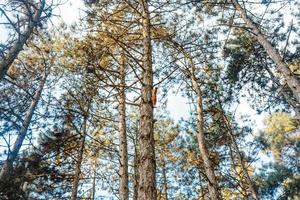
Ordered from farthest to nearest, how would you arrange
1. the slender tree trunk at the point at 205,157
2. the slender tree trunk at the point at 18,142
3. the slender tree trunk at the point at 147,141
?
the slender tree trunk at the point at 18,142 → the slender tree trunk at the point at 205,157 → the slender tree trunk at the point at 147,141

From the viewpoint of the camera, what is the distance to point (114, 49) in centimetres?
993

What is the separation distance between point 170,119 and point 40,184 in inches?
301

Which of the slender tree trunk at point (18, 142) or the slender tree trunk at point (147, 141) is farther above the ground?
the slender tree trunk at point (18, 142)

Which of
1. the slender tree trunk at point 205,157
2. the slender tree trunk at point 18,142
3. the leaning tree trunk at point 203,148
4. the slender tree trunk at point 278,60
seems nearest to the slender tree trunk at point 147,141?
the leaning tree trunk at point 203,148

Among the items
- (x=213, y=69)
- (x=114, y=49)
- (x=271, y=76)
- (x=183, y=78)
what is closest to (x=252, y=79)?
(x=271, y=76)

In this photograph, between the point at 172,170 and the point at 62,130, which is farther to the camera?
the point at 172,170

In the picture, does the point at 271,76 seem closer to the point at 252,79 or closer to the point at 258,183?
the point at 252,79

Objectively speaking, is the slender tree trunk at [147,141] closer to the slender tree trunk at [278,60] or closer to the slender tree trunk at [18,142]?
the slender tree trunk at [18,142]

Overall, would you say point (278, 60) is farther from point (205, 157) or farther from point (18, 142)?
point (18, 142)

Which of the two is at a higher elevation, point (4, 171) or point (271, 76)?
point (271, 76)

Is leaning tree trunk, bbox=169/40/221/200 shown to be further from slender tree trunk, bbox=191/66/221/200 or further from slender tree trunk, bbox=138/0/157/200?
slender tree trunk, bbox=138/0/157/200

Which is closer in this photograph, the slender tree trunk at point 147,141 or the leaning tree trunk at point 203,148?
the slender tree trunk at point 147,141

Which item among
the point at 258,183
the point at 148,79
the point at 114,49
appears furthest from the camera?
the point at 258,183

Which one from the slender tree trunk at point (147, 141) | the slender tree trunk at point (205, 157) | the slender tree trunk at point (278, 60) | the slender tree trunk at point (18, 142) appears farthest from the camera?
the slender tree trunk at point (18, 142)
